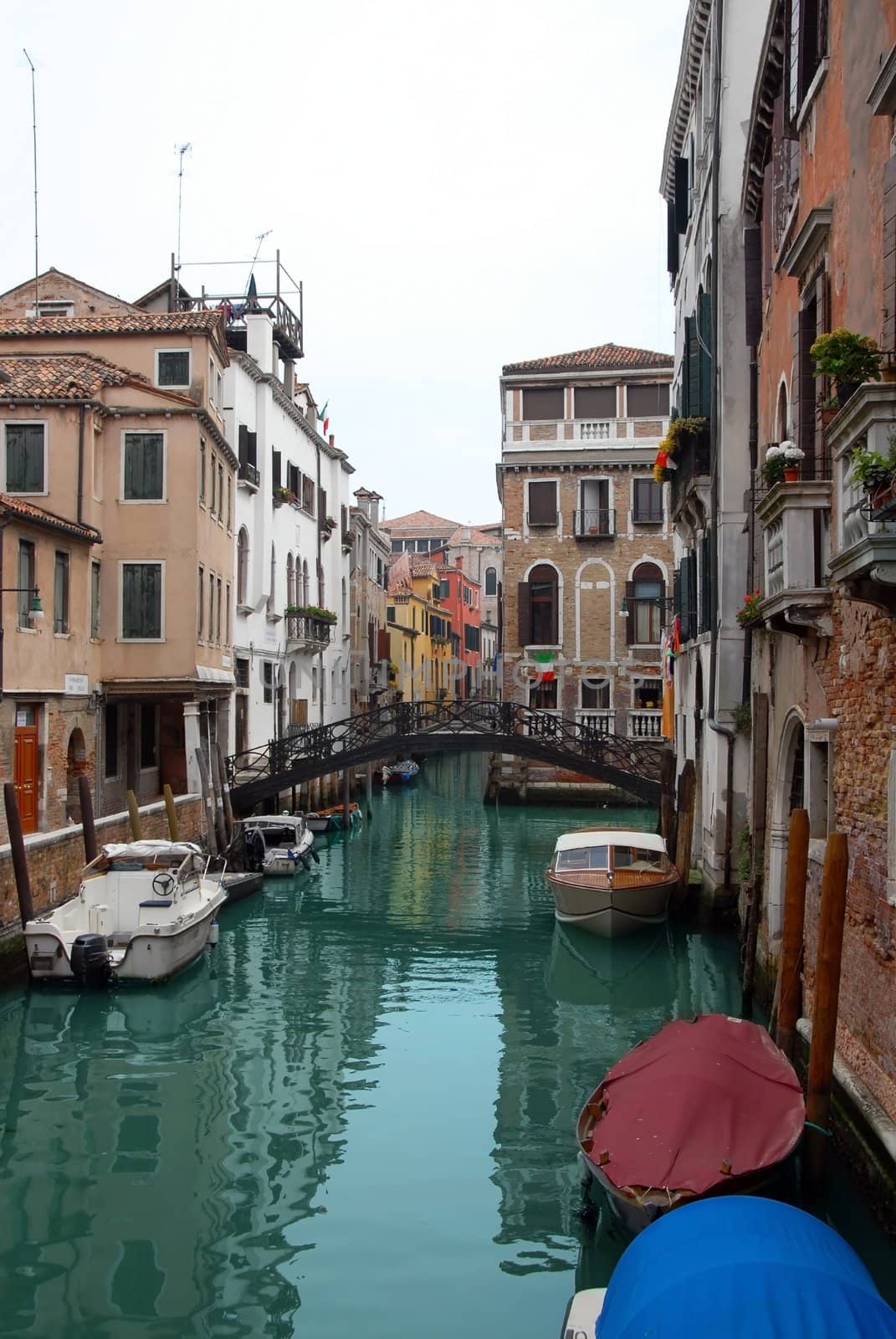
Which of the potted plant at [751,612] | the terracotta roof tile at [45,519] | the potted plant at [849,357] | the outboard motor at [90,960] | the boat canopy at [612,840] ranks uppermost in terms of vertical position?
the terracotta roof tile at [45,519]

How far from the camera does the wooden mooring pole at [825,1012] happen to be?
7.61 m

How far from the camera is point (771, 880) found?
1170 cm

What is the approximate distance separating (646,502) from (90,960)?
78.9 ft


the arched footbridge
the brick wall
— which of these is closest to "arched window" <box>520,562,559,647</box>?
the arched footbridge

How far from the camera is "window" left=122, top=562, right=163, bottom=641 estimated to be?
67.5 ft

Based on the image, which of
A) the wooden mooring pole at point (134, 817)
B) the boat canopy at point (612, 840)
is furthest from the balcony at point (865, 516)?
the wooden mooring pole at point (134, 817)

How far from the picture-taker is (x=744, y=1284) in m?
4.29

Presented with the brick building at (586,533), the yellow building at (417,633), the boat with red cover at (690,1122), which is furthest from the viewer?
the yellow building at (417,633)

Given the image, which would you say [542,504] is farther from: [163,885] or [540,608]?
[163,885]

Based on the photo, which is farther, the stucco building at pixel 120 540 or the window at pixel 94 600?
the window at pixel 94 600

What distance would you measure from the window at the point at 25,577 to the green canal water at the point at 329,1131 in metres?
5.09

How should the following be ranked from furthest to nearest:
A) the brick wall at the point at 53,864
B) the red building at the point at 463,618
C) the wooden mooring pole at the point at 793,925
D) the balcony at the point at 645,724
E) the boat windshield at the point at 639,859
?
the red building at the point at 463,618 → the balcony at the point at 645,724 → the boat windshield at the point at 639,859 → the brick wall at the point at 53,864 → the wooden mooring pole at the point at 793,925

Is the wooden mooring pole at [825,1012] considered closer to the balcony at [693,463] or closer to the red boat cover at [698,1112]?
the red boat cover at [698,1112]

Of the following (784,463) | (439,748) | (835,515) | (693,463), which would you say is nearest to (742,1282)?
(835,515)
